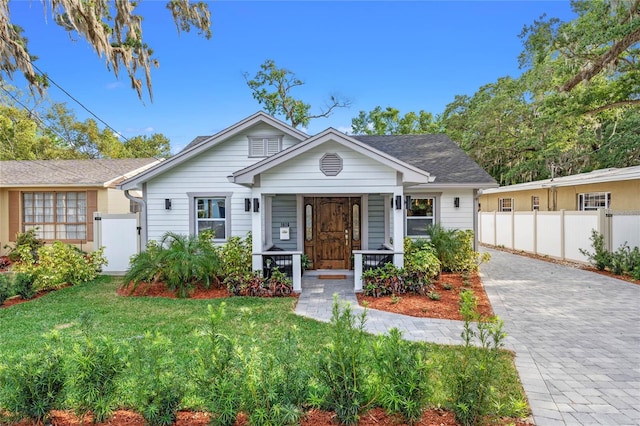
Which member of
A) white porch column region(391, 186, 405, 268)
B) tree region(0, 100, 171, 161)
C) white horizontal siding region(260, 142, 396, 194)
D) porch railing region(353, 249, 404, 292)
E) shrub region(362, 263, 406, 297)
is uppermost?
tree region(0, 100, 171, 161)

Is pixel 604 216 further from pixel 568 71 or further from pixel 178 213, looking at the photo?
pixel 178 213

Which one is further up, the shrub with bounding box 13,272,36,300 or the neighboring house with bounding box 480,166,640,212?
the neighboring house with bounding box 480,166,640,212

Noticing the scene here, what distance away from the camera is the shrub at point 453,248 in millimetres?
10180

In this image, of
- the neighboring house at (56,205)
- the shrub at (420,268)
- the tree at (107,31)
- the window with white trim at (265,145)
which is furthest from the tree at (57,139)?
the shrub at (420,268)

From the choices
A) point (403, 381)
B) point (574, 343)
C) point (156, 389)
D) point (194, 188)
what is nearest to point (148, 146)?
point (194, 188)

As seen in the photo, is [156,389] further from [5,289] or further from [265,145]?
[265,145]

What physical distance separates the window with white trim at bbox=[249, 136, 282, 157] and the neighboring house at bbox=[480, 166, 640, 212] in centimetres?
706

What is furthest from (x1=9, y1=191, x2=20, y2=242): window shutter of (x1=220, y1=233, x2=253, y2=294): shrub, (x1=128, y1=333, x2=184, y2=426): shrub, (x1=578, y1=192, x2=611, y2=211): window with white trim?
Answer: (x1=578, y1=192, x2=611, y2=211): window with white trim

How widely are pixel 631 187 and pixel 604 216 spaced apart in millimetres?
2998

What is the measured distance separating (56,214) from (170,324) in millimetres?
12173

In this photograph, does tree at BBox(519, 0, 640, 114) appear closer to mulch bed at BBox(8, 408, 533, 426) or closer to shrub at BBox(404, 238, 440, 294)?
shrub at BBox(404, 238, 440, 294)

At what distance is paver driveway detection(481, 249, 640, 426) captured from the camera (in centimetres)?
348

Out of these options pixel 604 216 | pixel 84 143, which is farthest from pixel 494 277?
pixel 84 143

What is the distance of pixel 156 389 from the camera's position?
9.35 ft
